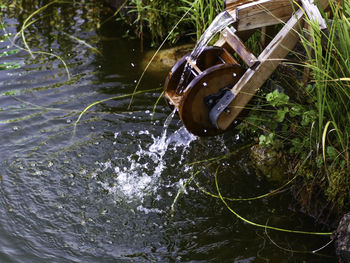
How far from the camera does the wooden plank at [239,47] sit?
4.42m

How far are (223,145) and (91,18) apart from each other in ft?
12.6

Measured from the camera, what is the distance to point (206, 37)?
4.74 m

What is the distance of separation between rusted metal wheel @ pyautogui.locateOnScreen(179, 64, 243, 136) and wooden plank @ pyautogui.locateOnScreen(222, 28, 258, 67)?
13 cm

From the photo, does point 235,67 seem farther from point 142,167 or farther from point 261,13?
point 142,167

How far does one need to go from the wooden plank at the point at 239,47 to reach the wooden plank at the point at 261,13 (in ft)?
0.51

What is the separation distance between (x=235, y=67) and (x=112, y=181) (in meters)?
1.60

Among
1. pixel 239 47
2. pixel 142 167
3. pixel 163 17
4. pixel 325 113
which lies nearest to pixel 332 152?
pixel 325 113

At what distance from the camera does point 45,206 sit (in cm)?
469

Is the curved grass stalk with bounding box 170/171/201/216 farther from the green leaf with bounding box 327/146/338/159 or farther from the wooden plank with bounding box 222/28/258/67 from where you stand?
the green leaf with bounding box 327/146/338/159

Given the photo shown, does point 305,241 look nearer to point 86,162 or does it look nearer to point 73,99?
point 86,162

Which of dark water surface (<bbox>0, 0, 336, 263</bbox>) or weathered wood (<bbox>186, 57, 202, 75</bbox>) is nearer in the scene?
dark water surface (<bbox>0, 0, 336, 263</bbox>)

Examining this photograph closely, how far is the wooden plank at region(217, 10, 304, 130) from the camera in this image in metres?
4.34

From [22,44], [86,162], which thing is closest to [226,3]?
[86,162]

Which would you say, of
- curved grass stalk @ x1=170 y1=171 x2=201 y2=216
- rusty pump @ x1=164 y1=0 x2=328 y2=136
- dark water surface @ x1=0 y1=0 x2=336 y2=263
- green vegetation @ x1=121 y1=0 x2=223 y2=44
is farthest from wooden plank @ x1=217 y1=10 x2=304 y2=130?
green vegetation @ x1=121 y1=0 x2=223 y2=44
